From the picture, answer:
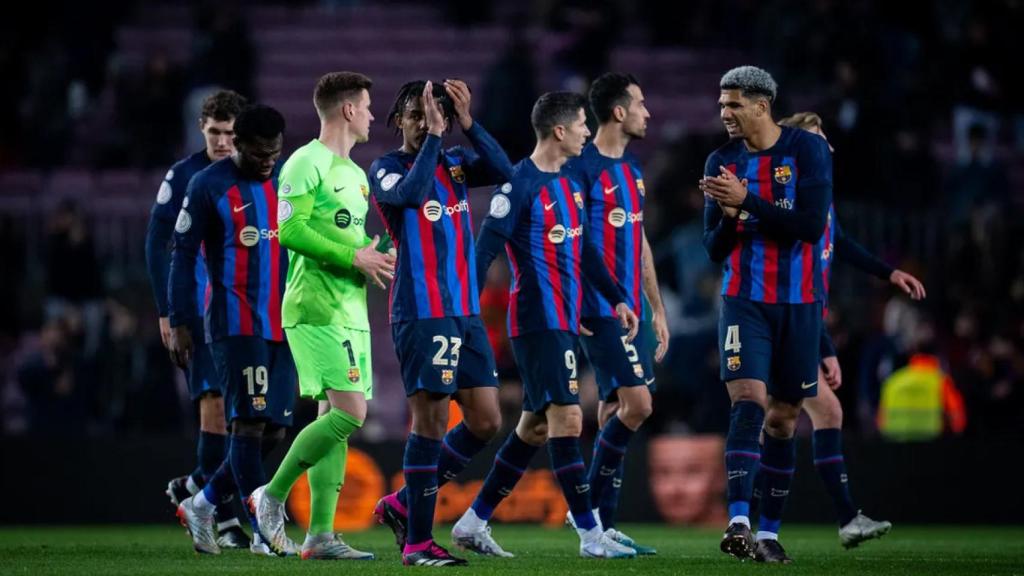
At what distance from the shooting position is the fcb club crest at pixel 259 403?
9.60 m

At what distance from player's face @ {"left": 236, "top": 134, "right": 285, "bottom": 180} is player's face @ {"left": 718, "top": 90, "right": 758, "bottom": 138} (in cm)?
256

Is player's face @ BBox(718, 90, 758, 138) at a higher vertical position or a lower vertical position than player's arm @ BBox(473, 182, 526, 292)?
higher

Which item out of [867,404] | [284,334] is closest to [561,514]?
[867,404]

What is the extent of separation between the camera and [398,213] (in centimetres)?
877

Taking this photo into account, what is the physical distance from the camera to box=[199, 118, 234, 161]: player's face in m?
10.4

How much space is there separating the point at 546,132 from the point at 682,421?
6835mm

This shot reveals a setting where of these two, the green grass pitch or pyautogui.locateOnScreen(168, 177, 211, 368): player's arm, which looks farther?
pyautogui.locateOnScreen(168, 177, 211, 368): player's arm

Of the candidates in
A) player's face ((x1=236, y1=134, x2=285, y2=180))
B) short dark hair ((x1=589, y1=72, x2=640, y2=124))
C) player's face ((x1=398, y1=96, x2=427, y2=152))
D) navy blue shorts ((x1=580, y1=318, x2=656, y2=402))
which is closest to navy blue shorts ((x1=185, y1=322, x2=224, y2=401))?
player's face ((x1=236, y1=134, x2=285, y2=180))

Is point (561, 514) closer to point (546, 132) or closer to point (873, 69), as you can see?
point (546, 132)

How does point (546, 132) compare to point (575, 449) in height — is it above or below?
above

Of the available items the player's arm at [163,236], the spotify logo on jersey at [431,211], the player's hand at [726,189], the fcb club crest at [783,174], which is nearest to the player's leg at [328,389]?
the spotify logo on jersey at [431,211]

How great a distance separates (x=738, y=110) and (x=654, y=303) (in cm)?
209

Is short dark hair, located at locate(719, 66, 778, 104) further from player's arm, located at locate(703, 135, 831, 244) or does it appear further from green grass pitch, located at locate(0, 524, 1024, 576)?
green grass pitch, located at locate(0, 524, 1024, 576)

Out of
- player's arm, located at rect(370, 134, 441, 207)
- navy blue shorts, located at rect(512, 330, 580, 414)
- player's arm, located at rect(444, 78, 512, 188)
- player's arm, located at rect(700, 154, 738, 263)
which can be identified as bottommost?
navy blue shorts, located at rect(512, 330, 580, 414)
